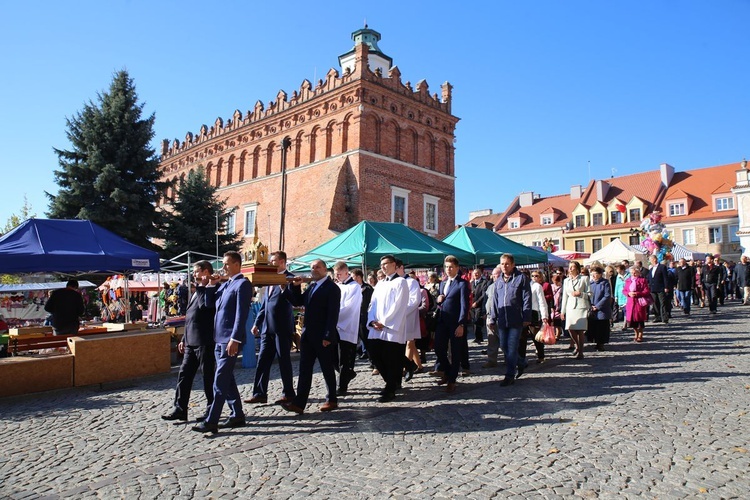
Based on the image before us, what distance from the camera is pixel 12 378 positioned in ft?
23.6

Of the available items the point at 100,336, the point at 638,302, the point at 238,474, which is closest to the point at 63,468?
the point at 238,474

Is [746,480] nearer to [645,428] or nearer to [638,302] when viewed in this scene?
[645,428]

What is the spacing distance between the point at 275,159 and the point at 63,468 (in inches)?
1154

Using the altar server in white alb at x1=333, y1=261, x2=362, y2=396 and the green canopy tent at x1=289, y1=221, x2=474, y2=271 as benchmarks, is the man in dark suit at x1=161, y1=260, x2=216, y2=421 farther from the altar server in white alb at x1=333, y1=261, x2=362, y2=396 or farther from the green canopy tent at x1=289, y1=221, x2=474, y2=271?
the green canopy tent at x1=289, y1=221, x2=474, y2=271

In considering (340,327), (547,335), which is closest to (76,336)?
(340,327)

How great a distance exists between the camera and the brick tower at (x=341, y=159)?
2806 cm

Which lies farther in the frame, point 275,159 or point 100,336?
point 275,159

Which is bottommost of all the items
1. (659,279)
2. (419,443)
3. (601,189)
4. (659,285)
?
(419,443)

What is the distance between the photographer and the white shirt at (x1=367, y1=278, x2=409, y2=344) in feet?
21.7

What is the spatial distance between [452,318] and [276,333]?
2.60 meters

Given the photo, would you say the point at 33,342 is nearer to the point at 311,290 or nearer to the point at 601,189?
the point at 311,290

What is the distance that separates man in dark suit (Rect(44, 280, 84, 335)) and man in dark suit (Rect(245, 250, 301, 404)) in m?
4.76

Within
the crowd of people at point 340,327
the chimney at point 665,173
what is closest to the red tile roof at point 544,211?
the chimney at point 665,173

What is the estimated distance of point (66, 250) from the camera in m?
10.4
